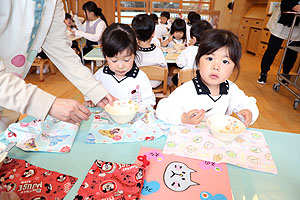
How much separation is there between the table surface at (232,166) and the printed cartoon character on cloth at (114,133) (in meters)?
0.05

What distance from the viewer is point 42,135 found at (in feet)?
2.64

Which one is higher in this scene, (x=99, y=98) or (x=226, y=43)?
(x=226, y=43)

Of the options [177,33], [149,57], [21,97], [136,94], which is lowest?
[136,94]

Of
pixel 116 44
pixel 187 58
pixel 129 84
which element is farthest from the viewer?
pixel 187 58

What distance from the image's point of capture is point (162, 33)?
166 inches

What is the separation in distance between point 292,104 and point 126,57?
2.56 meters

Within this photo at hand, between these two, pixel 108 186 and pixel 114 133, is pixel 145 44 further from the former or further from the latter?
pixel 108 186

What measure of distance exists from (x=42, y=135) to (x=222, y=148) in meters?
0.68

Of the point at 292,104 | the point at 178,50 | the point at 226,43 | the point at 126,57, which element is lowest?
the point at 292,104

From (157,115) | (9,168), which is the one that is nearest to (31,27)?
(9,168)

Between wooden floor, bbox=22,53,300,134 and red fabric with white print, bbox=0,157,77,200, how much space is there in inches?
83.9

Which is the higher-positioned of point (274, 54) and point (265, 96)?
point (274, 54)

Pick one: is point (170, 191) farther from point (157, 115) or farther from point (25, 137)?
point (25, 137)

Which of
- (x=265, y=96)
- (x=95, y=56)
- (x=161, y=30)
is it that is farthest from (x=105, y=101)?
(x=161, y=30)
